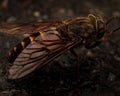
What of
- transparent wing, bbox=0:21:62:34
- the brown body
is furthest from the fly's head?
transparent wing, bbox=0:21:62:34

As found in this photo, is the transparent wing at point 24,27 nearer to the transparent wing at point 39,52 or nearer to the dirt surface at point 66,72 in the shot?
the transparent wing at point 39,52

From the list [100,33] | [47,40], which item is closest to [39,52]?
[47,40]

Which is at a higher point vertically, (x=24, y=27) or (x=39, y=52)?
(x=24, y=27)

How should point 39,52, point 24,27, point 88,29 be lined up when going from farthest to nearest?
point 24,27, point 88,29, point 39,52

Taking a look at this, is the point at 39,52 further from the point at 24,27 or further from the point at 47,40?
the point at 24,27

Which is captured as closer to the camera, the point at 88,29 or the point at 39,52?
the point at 39,52

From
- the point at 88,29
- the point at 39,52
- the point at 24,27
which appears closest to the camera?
the point at 39,52

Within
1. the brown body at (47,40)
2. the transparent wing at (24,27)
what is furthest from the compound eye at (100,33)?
the transparent wing at (24,27)

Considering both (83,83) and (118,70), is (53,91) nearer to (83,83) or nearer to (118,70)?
(83,83)

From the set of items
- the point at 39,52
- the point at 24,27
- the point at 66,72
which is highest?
the point at 24,27
